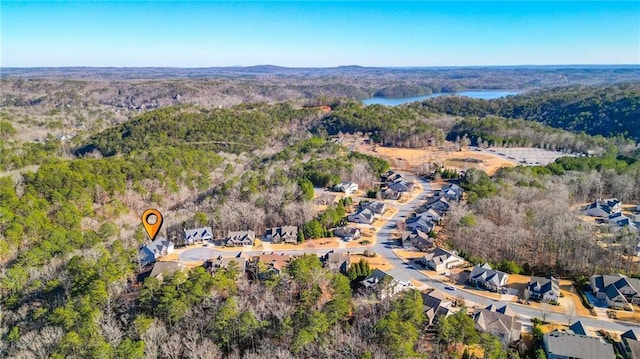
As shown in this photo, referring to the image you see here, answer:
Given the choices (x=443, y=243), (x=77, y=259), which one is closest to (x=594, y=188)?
(x=443, y=243)

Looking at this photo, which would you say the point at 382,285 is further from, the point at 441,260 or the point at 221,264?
the point at 221,264

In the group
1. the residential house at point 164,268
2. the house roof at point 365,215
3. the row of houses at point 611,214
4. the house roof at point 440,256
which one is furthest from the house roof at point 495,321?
the row of houses at point 611,214

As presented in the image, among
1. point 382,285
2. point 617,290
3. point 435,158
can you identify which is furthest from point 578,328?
point 435,158

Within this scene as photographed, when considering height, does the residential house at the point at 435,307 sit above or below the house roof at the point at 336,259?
above

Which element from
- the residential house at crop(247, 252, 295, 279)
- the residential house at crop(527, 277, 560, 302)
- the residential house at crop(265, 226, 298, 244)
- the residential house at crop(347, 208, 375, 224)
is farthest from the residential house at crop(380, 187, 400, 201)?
the residential house at crop(527, 277, 560, 302)

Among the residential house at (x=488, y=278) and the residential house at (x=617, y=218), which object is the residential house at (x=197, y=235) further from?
the residential house at (x=617, y=218)

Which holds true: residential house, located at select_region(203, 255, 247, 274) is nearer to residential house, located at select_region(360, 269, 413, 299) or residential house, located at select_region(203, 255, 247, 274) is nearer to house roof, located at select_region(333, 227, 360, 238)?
residential house, located at select_region(360, 269, 413, 299)
